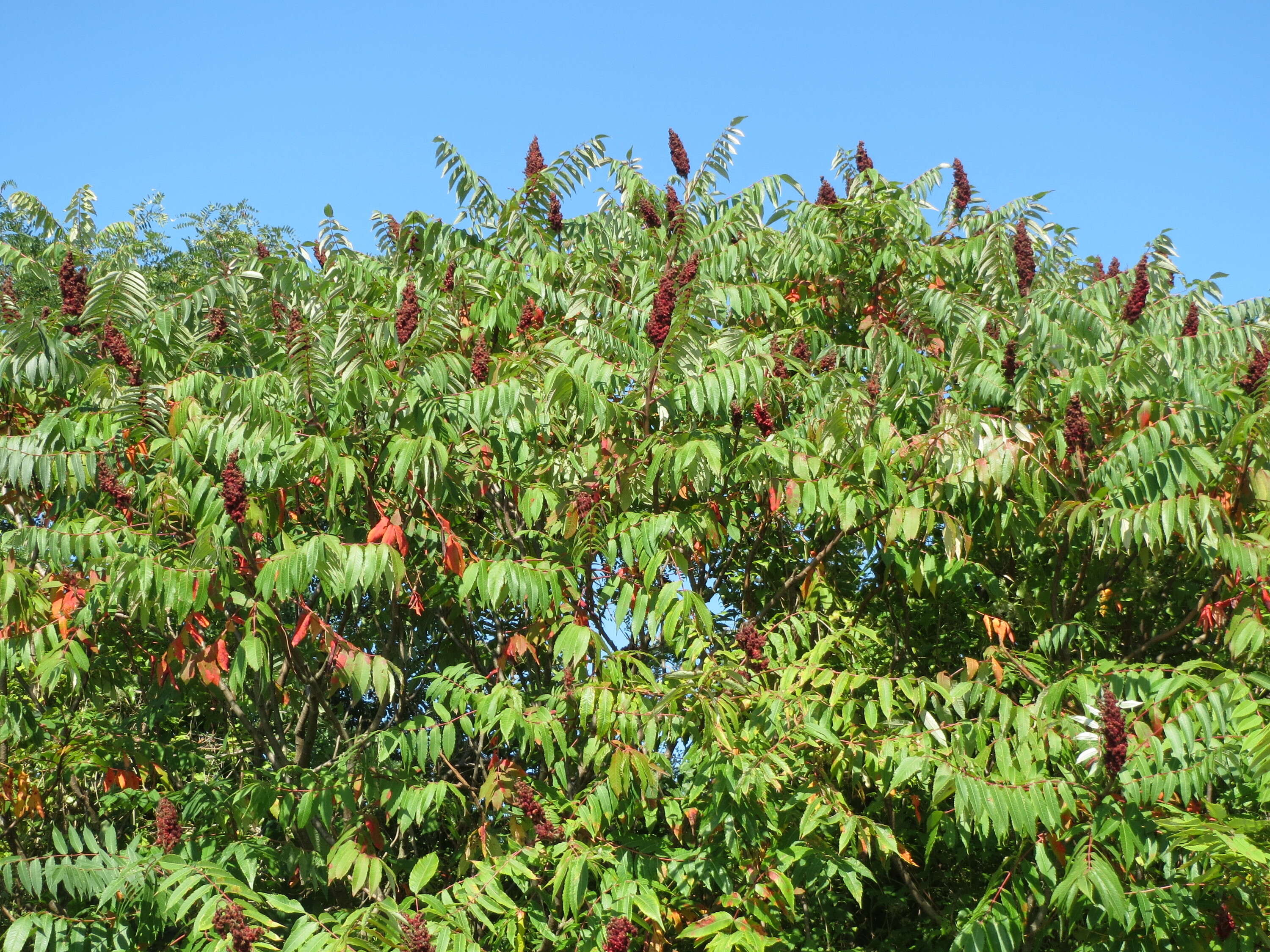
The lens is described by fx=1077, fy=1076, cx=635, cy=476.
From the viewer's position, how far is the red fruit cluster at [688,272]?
538 cm

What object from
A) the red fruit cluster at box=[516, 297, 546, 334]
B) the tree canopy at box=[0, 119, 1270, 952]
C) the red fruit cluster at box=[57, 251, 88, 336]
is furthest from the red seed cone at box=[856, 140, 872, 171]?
the red fruit cluster at box=[57, 251, 88, 336]

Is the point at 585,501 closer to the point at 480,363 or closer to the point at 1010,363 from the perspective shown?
the point at 480,363

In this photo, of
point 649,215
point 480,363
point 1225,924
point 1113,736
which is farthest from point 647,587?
point 649,215

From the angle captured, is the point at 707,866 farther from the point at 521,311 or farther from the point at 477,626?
the point at 521,311

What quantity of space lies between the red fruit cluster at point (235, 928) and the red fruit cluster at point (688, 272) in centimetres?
340

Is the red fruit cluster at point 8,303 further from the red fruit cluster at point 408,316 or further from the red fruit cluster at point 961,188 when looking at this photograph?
the red fruit cluster at point 961,188

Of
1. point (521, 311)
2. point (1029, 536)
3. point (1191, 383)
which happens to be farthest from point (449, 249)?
point (1191, 383)

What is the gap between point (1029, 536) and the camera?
6.01 metres

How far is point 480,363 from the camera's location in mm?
5641

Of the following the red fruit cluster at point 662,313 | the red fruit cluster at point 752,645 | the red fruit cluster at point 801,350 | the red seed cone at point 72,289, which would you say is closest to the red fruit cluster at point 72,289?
the red seed cone at point 72,289

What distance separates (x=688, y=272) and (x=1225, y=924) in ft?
12.2

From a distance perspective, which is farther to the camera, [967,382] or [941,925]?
[967,382]

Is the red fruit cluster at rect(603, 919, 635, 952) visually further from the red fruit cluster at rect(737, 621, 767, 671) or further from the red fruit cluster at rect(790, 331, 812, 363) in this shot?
the red fruit cluster at rect(790, 331, 812, 363)

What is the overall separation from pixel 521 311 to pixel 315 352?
1.60 metres
